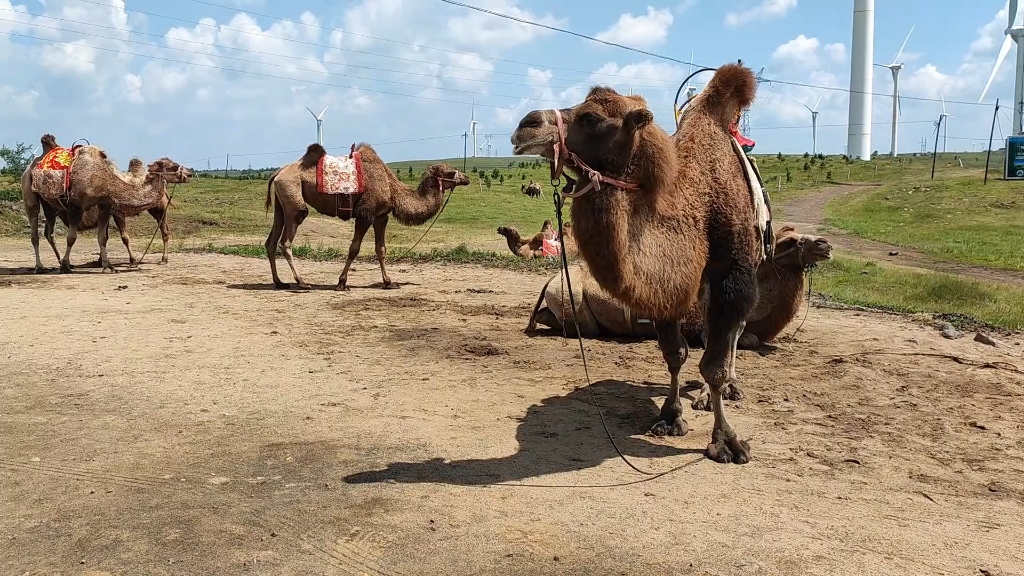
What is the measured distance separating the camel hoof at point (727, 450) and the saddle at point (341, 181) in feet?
30.8

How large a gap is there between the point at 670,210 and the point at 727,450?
1674 millimetres

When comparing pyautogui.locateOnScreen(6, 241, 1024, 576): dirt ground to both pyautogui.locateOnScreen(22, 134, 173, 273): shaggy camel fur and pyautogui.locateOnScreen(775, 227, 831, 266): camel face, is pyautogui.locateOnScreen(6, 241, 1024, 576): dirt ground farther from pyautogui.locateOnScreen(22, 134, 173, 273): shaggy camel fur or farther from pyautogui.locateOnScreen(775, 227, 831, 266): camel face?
pyautogui.locateOnScreen(22, 134, 173, 273): shaggy camel fur

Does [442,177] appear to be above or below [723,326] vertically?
above

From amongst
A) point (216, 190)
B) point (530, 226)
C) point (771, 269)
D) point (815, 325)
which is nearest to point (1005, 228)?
point (530, 226)

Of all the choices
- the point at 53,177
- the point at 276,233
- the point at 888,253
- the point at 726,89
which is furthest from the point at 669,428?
the point at 888,253

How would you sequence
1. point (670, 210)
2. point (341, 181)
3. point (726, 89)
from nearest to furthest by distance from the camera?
point (670, 210) < point (726, 89) < point (341, 181)

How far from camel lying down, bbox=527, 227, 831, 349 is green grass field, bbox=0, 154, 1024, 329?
3.23m

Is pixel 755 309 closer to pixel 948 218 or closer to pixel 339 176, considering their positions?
pixel 339 176

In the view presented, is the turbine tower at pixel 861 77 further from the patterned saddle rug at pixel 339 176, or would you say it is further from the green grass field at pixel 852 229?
the patterned saddle rug at pixel 339 176

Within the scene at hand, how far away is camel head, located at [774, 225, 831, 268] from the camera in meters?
8.06

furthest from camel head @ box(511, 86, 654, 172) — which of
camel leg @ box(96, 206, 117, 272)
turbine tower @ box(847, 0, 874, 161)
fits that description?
turbine tower @ box(847, 0, 874, 161)

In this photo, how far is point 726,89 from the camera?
6.15 m

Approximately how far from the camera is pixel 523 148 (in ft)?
14.7

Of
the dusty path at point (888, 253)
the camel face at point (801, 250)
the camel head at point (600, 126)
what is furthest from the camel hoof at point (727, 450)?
the dusty path at point (888, 253)
